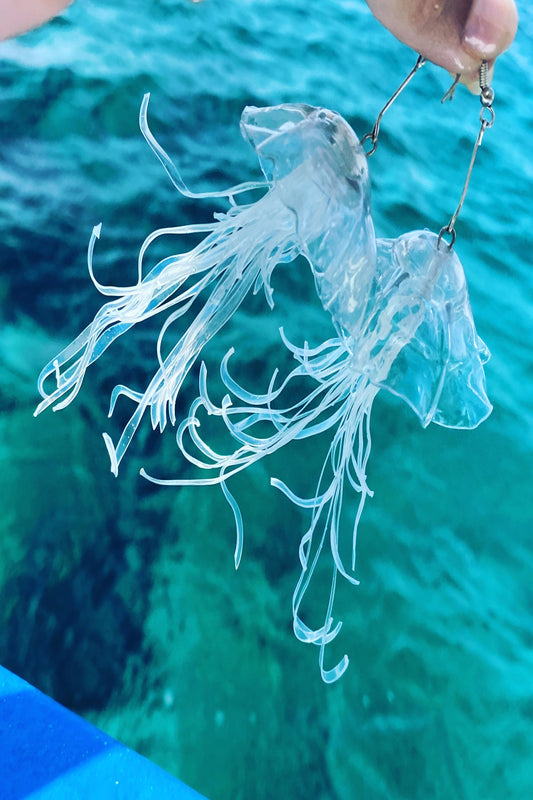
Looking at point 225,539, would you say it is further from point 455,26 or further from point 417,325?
point 455,26

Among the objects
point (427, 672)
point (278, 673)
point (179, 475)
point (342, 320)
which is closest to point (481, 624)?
point (427, 672)

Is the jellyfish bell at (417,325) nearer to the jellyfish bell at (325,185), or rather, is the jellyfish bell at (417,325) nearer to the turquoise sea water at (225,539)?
the jellyfish bell at (325,185)

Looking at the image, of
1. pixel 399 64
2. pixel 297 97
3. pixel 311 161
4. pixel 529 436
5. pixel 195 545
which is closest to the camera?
pixel 311 161

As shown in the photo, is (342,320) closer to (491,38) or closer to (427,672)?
(491,38)

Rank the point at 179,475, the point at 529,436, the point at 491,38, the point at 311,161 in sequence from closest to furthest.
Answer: the point at 491,38 < the point at 311,161 < the point at 179,475 < the point at 529,436

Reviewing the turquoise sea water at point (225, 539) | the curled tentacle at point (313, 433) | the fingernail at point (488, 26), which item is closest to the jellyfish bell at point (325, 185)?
the curled tentacle at point (313, 433)

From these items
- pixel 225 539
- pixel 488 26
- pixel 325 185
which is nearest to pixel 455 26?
pixel 488 26

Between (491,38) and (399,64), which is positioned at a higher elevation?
(491,38)

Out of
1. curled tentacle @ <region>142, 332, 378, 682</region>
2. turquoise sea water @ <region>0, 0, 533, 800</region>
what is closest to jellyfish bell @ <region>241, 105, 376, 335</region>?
curled tentacle @ <region>142, 332, 378, 682</region>

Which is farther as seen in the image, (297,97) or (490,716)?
(297,97)
